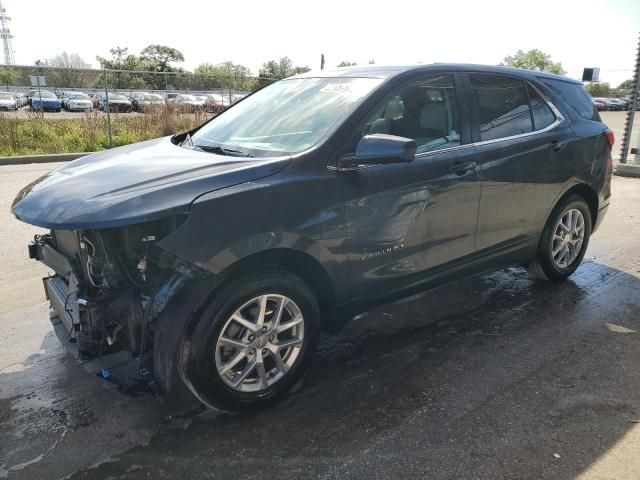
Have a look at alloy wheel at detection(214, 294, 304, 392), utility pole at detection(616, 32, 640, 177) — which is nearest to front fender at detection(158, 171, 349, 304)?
alloy wheel at detection(214, 294, 304, 392)

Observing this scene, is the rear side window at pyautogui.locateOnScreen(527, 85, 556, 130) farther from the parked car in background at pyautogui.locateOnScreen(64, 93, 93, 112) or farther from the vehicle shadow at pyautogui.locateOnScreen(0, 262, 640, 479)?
the parked car in background at pyautogui.locateOnScreen(64, 93, 93, 112)

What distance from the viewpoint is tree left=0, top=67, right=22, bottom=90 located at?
24.5 metres

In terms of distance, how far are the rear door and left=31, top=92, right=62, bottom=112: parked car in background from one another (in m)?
14.5

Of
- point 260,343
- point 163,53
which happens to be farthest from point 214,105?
point 163,53

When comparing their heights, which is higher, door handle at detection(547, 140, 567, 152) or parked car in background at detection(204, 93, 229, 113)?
parked car in background at detection(204, 93, 229, 113)

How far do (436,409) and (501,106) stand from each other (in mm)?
2373

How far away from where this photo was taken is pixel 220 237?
2574mm

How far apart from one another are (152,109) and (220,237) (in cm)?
1419

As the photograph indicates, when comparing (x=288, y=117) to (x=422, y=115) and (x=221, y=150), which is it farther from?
(x=422, y=115)

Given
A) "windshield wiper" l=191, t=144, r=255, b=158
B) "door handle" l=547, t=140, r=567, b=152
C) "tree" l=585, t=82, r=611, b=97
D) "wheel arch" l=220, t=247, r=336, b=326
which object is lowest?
"wheel arch" l=220, t=247, r=336, b=326

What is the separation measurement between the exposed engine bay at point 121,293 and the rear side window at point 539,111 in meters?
3.12

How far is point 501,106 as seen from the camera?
4.05 meters

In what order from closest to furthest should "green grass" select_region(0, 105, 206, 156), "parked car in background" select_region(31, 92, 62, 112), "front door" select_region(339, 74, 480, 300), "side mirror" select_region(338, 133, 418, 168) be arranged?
"side mirror" select_region(338, 133, 418, 168) < "front door" select_region(339, 74, 480, 300) < "green grass" select_region(0, 105, 206, 156) < "parked car in background" select_region(31, 92, 62, 112)

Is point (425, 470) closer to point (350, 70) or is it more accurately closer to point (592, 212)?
point (350, 70)
